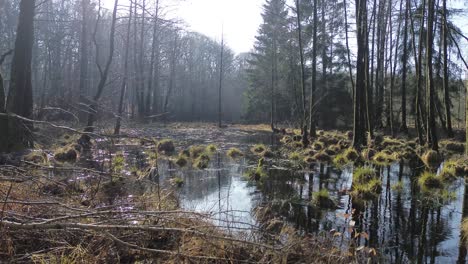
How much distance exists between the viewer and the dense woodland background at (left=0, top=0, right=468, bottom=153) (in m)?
16.0

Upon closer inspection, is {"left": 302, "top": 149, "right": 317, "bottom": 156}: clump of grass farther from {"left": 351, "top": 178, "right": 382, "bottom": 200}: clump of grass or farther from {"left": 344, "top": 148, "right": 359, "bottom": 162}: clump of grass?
{"left": 351, "top": 178, "right": 382, "bottom": 200}: clump of grass

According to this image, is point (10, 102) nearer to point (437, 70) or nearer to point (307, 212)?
point (307, 212)

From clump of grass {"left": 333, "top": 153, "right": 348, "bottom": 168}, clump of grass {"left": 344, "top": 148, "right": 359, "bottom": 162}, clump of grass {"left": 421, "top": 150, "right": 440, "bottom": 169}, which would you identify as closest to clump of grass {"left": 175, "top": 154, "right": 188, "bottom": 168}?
clump of grass {"left": 333, "top": 153, "right": 348, "bottom": 168}

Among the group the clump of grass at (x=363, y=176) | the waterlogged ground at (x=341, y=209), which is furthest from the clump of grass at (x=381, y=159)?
the clump of grass at (x=363, y=176)

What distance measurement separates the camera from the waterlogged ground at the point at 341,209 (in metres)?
5.26

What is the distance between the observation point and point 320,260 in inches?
170

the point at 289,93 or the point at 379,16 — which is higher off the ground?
the point at 379,16

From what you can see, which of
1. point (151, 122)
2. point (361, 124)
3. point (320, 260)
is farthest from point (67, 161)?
point (151, 122)

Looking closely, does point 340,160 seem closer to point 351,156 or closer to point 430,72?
point 351,156

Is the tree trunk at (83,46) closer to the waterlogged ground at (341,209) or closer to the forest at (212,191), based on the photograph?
the forest at (212,191)

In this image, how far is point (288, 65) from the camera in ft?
105

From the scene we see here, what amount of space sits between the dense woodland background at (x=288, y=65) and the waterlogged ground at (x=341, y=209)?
4.65 metres

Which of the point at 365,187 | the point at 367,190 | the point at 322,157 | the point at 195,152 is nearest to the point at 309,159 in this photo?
the point at 322,157

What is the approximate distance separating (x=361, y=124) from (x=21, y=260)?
1468 centimetres
